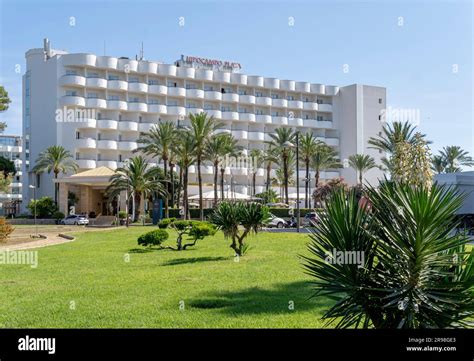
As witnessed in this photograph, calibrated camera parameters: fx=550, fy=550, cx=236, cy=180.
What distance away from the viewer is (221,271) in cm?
1465

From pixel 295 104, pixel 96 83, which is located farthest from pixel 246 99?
pixel 96 83

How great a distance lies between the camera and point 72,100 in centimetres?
6900

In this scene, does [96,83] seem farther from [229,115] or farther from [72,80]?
[229,115]

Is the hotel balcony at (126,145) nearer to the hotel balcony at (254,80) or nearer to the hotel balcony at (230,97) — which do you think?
the hotel balcony at (230,97)

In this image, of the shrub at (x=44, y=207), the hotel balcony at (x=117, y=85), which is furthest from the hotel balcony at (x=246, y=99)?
the shrub at (x=44, y=207)

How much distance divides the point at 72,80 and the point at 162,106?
12.8 meters

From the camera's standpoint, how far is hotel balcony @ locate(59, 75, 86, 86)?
6869cm

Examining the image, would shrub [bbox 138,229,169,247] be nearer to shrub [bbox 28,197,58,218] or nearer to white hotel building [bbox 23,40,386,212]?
white hotel building [bbox 23,40,386,212]

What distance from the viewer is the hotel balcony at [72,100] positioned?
226 ft

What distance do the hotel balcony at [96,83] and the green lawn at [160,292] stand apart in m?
54.9

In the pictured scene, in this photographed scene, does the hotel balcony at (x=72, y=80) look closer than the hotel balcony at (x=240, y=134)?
Yes

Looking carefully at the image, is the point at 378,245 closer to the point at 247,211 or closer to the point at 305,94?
the point at 247,211

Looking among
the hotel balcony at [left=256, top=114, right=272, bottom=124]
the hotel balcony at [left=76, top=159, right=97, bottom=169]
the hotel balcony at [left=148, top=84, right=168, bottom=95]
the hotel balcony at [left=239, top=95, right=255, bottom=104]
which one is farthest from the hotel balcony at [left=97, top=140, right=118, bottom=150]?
the hotel balcony at [left=256, top=114, right=272, bottom=124]
